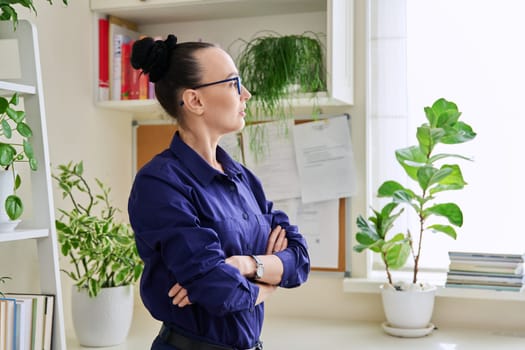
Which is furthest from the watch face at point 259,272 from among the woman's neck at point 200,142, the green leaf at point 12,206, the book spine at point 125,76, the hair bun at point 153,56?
the book spine at point 125,76

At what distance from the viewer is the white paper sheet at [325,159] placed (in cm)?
262

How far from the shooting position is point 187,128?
65.8 inches

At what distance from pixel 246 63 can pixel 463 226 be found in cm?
96

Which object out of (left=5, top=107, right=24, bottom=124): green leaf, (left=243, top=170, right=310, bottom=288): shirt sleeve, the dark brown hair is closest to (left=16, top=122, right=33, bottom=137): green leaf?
(left=5, top=107, right=24, bottom=124): green leaf

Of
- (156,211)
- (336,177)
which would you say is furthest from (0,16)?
(336,177)

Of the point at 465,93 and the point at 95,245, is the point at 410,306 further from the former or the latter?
the point at 95,245

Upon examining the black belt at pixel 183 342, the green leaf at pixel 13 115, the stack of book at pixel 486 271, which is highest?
the green leaf at pixel 13 115

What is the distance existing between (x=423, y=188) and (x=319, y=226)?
0.47 metres

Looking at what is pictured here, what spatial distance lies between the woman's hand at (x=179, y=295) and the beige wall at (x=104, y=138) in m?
0.99

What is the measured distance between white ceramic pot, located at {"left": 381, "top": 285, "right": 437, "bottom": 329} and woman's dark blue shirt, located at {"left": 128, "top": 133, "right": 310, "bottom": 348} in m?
0.77

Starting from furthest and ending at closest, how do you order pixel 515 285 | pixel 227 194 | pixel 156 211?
pixel 515 285 → pixel 227 194 → pixel 156 211

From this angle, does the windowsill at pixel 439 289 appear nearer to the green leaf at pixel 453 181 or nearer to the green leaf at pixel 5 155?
the green leaf at pixel 453 181

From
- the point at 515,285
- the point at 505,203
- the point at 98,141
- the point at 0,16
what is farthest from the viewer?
the point at 98,141

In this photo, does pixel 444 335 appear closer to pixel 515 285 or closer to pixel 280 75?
pixel 515 285
